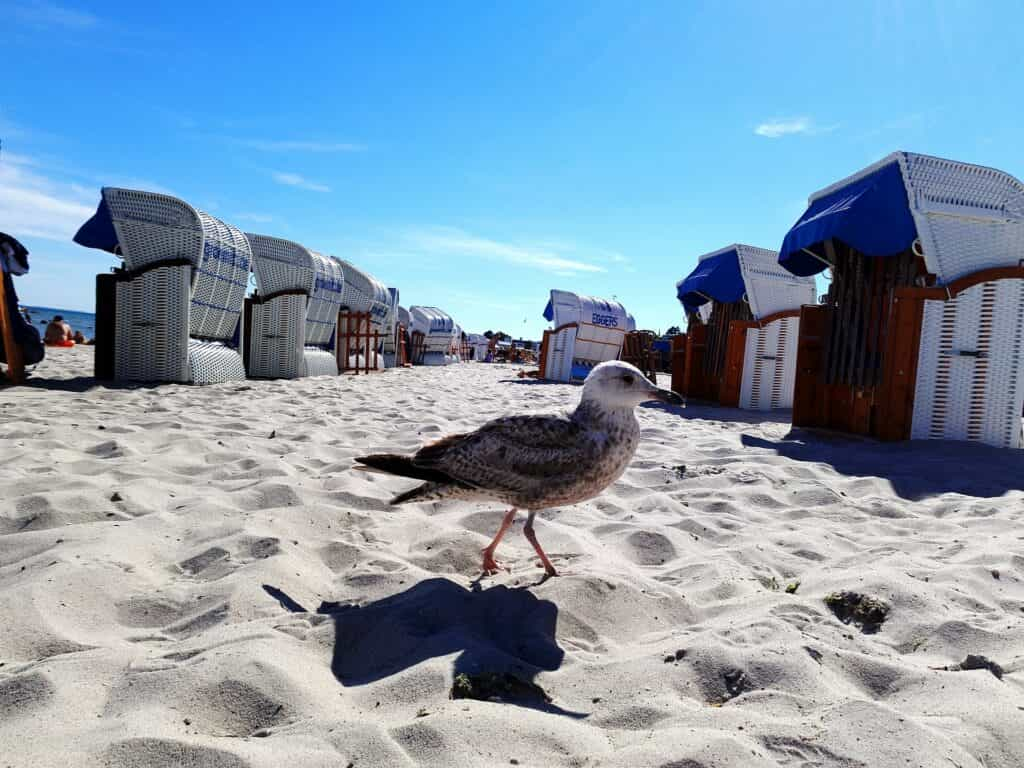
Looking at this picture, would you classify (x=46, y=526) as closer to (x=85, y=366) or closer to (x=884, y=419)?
(x=884, y=419)

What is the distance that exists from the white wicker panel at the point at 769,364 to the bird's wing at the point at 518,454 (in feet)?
28.4

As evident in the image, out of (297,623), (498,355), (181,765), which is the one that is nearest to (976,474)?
(297,623)

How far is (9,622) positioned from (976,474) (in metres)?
6.21

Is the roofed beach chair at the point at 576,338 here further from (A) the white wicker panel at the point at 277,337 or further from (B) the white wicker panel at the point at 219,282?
(B) the white wicker panel at the point at 219,282

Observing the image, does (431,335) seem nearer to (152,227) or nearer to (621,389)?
(152,227)

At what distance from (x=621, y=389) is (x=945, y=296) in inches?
209

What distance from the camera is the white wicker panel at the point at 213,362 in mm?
9453

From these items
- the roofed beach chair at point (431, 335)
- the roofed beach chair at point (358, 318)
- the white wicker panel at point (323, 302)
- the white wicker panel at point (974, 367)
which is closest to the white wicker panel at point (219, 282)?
the white wicker panel at point (323, 302)

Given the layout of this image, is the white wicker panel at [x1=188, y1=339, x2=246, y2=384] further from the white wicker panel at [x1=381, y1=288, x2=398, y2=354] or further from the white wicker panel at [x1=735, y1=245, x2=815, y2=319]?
the white wicker panel at [x1=381, y1=288, x2=398, y2=354]

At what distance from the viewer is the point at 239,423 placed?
5.89 meters

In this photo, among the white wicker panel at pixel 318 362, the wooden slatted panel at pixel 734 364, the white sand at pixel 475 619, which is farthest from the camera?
the white wicker panel at pixel 318 362

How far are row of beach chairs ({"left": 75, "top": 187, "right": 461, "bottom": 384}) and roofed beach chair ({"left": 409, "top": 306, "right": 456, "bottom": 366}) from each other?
17002 millimetres

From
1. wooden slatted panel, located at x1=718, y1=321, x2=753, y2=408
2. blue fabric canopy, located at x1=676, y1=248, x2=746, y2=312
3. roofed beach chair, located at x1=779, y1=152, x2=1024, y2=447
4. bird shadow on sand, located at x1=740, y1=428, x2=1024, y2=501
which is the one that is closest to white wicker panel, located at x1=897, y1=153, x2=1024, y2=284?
roofed beach chair, located at x1=779, y1=152, x2=1024, y2=447

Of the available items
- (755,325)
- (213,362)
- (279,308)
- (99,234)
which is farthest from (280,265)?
(755,325)
